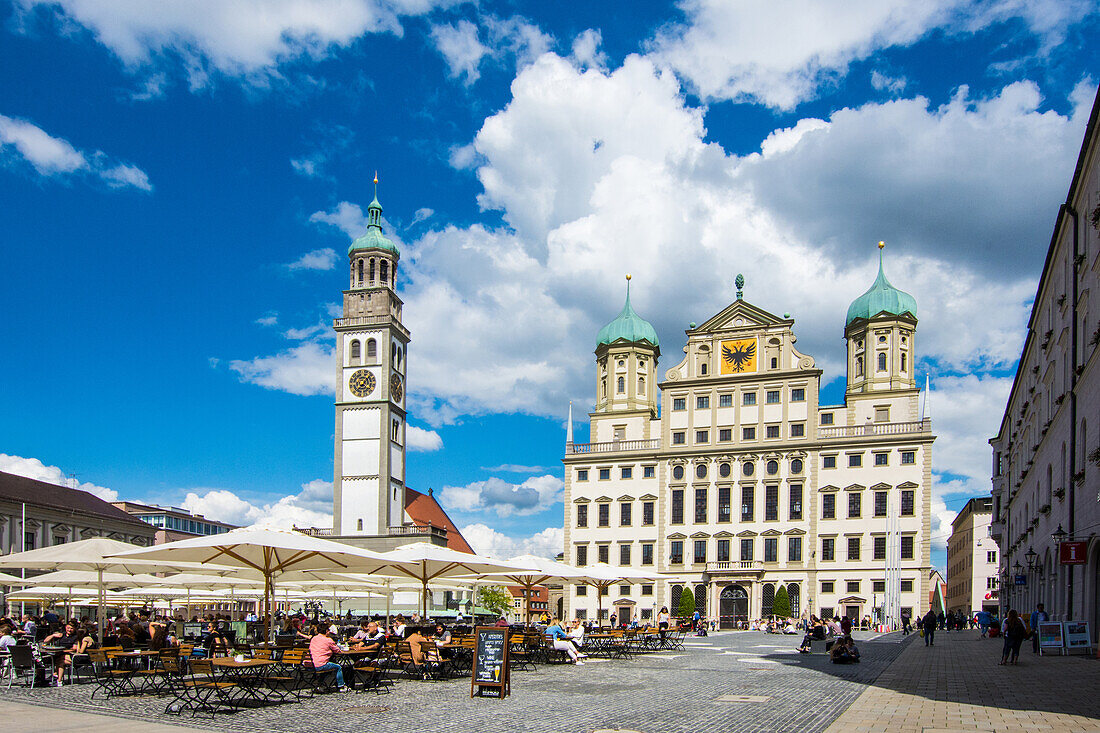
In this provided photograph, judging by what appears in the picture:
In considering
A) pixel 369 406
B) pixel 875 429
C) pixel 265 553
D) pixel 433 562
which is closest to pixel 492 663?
pixel 265 553

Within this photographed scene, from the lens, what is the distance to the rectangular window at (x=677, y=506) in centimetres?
7112

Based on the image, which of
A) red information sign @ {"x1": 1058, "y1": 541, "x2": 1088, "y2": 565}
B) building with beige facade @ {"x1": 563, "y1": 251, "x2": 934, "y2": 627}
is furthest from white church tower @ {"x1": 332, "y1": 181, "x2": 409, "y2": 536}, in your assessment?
red information sign @ {"x1": 1058, "y1": 541, "x2": 1088, "y2": 565}

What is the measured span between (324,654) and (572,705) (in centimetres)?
448

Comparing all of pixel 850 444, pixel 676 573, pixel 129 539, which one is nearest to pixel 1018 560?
pixel 850 444

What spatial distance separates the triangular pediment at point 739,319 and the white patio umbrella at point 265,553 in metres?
53.4

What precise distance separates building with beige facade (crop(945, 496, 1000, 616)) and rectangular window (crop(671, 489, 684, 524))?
40.0 metres

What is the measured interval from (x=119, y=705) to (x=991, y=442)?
68843mm

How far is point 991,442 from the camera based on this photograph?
71.1 m

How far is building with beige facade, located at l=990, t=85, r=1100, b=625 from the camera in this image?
23.5 meters

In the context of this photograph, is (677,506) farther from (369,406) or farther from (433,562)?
(433,562)

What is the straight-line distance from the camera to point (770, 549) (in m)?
68.2

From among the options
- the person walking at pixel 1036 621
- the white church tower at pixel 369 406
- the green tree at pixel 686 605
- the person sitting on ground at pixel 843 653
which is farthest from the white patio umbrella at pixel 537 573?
the white church tower at pixel 369 406

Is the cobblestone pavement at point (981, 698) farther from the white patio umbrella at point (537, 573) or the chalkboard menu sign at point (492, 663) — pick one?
the white patio umbrella at point (537, 573)

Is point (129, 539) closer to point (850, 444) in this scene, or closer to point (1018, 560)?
point (850, 444)
